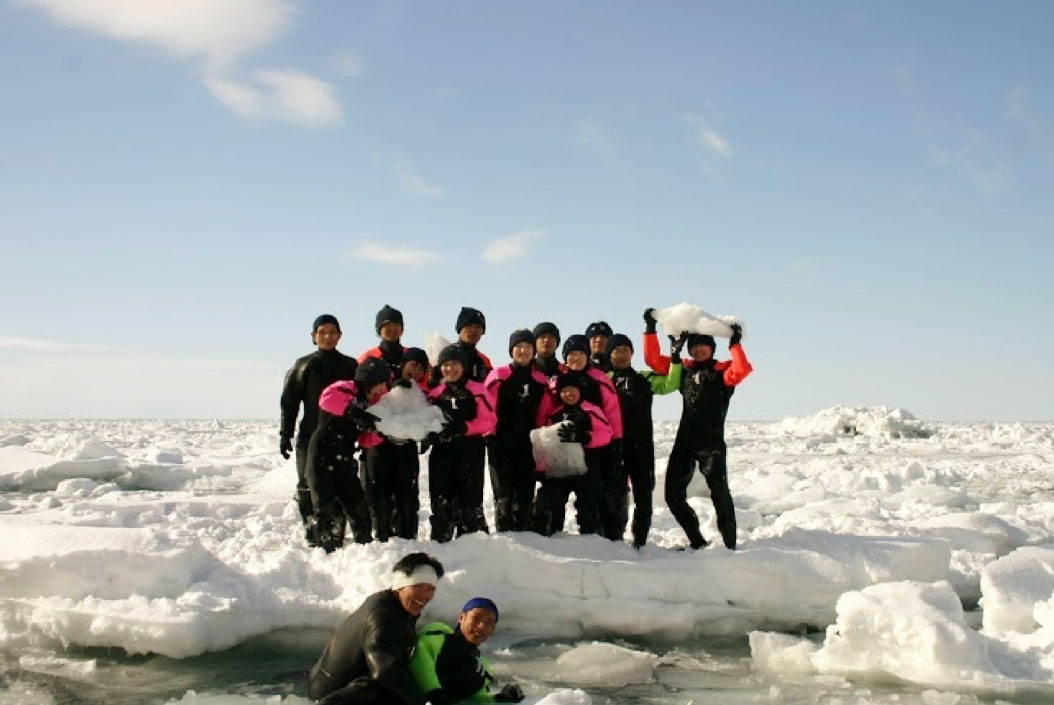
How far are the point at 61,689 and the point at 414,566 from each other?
6.50 feet

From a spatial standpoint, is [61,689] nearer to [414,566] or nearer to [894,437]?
[414,566]

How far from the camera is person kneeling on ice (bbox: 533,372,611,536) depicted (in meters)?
5.52

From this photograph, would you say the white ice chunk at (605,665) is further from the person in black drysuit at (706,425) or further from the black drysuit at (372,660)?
the person in black drysuit at (706,425)

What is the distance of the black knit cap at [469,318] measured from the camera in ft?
19.5

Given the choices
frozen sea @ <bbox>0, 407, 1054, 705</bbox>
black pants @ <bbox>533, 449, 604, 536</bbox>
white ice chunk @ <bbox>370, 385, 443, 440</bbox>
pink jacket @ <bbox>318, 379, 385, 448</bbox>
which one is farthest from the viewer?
black pants @ <bbox>533, 449, 604, 536</bbox>

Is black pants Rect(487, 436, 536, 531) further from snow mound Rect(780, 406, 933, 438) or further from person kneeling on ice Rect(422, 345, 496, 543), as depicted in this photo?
snow mound Rect(780, 406, 933, 438)

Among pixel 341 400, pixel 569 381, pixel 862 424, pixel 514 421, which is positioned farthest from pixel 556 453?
pixel 862 424

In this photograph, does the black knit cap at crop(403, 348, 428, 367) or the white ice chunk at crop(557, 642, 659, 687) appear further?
the black knit cap at crop(403, 348, 428, 367)

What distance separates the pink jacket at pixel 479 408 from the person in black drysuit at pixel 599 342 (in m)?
1.09

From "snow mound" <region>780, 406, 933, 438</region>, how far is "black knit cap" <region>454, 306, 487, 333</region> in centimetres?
3146

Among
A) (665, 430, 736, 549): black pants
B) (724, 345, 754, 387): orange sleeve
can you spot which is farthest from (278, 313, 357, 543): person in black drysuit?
(724, 345, 754, 387): orange sleeve

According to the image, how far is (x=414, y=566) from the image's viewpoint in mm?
3660

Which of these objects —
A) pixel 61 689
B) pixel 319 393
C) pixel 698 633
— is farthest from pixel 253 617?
pixel 698 633

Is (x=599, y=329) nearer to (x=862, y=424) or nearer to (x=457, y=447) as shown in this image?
(x=457, y=447)
